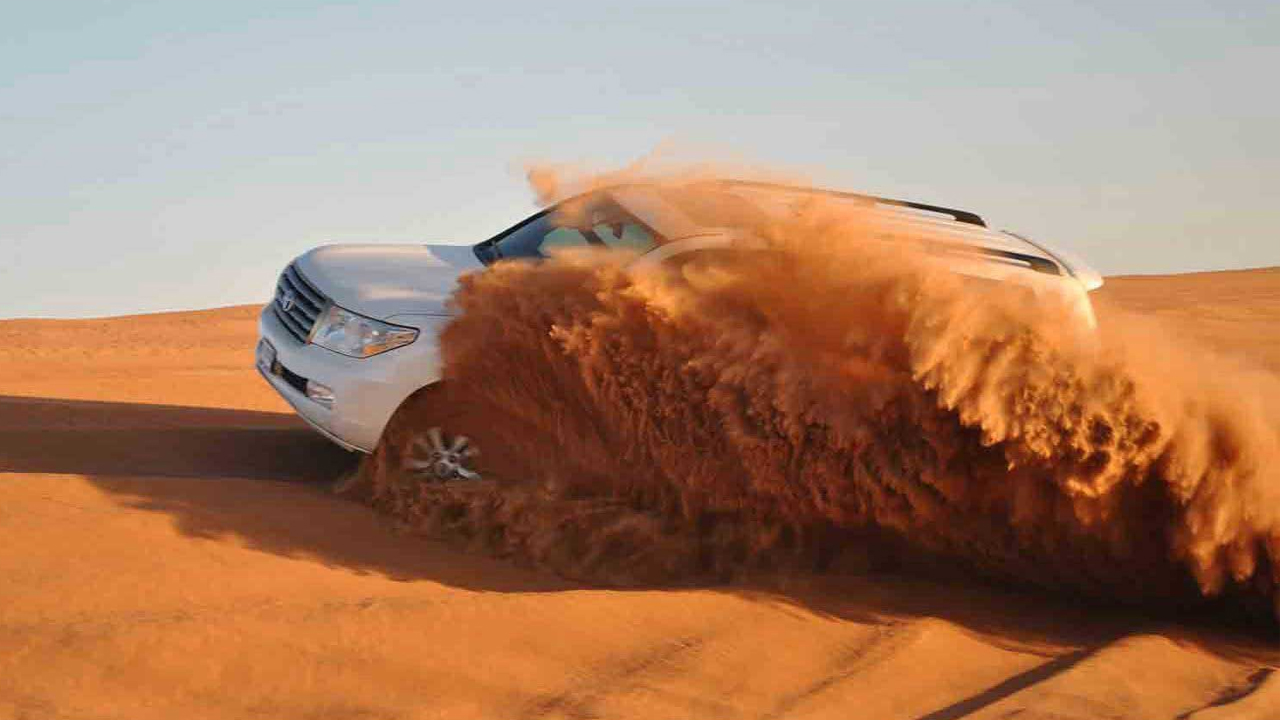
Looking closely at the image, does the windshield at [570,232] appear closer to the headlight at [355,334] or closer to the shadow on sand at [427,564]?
the headlight at [355,334]

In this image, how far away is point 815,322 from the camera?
6156 mm

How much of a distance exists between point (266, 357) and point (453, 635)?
321cm

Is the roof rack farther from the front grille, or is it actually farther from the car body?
the front grille

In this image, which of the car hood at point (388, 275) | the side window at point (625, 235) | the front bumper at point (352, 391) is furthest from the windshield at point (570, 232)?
the front bumper at point (352, 391)

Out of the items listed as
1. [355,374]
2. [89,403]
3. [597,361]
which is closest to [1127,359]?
[597,361]

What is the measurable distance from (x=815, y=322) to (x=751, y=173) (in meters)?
1.99

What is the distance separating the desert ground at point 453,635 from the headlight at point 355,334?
781 millimetres

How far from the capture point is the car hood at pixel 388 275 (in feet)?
23.0

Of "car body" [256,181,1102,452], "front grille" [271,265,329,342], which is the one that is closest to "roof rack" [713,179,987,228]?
"car body" [256,181,1102,452]

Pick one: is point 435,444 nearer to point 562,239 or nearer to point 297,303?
point 297,303

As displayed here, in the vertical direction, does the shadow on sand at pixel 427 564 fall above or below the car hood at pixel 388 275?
below

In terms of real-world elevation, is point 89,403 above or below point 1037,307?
below

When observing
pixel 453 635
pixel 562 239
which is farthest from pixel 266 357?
pixel 453 635

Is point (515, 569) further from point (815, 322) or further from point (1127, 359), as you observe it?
point (1127, 359)
